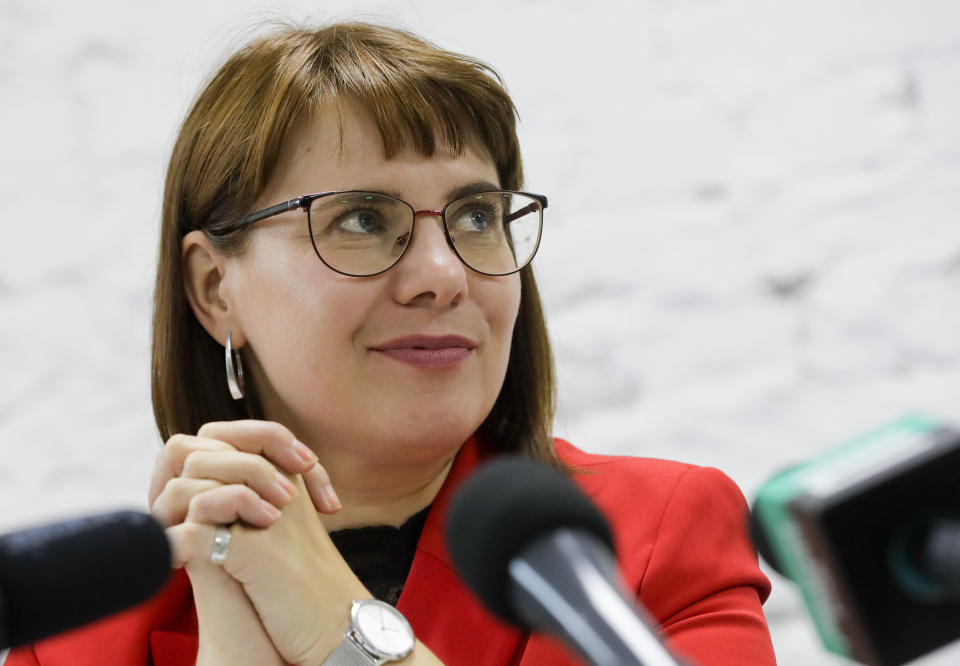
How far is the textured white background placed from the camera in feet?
5.70

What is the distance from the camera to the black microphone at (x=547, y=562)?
0.43 m

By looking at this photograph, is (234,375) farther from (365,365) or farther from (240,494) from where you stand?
(240,494)

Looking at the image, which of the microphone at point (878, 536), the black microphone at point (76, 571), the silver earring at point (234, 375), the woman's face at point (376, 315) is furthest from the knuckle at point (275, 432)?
the microphone at point (878, 536)

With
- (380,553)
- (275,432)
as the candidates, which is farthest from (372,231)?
(380,553)

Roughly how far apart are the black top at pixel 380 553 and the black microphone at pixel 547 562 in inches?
29.3

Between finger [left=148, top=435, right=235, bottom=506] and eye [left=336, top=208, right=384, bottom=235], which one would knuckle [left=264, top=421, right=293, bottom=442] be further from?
eye [left=336, top=208, right=384, bottom=235]

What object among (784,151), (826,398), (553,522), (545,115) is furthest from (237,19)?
(553,522)

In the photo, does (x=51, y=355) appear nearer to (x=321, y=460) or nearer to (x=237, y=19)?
(x=237, y=19)

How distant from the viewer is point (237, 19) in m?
1.86

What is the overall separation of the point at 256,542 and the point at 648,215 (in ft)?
3.21

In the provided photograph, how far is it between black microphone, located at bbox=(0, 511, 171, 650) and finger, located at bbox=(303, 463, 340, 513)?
536mm

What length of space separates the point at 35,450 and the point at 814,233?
123cm

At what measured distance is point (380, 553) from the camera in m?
1.28

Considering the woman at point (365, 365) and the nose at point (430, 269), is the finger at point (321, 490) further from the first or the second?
the nose at point (430, 269)
